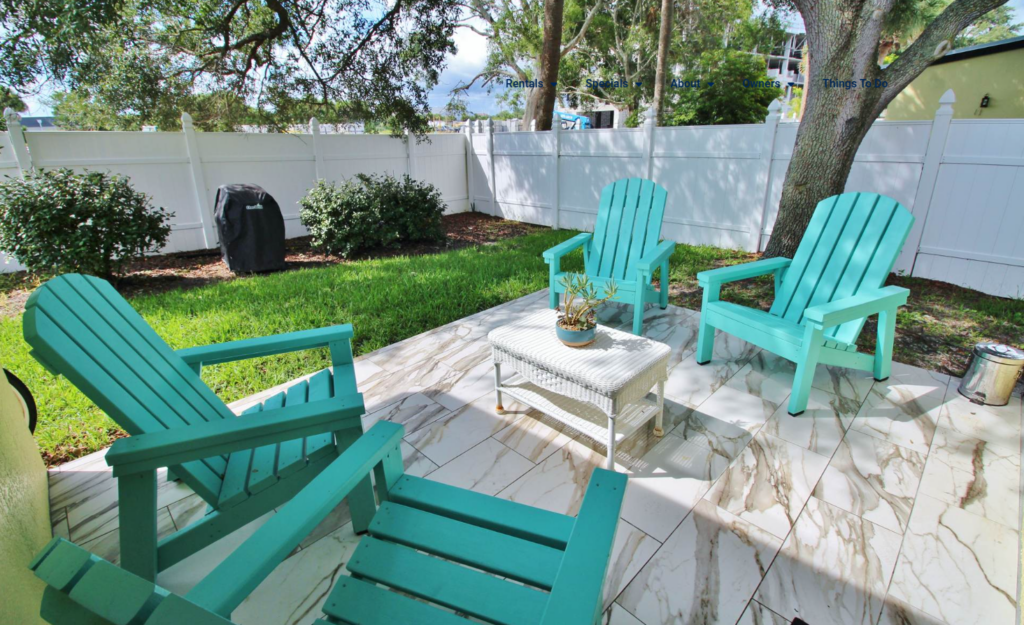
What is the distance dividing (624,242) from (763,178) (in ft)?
8.13

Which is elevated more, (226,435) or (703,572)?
(226,435)

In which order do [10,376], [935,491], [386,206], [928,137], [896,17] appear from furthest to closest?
[896,17], [386,206], [928,137], [10,376], [935,491]

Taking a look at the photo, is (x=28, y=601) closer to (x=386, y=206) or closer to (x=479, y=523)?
(x=479, y=523)

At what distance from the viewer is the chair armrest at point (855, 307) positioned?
2219 mm

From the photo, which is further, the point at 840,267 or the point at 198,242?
the point at 198,242

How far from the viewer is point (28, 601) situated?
103 centimetres

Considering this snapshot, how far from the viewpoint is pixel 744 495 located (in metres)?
1.86

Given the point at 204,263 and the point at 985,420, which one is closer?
the point at 985,420

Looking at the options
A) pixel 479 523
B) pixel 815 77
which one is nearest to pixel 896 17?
pixel 815 77

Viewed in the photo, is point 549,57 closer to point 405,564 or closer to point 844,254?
point 844,254

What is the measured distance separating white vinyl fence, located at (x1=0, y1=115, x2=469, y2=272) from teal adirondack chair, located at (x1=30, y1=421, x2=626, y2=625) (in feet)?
18.8

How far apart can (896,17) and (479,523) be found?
12.6 metres

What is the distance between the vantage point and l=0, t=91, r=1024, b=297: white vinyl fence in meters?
3.96

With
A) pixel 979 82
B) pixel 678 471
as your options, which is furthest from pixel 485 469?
pixel 979 82
